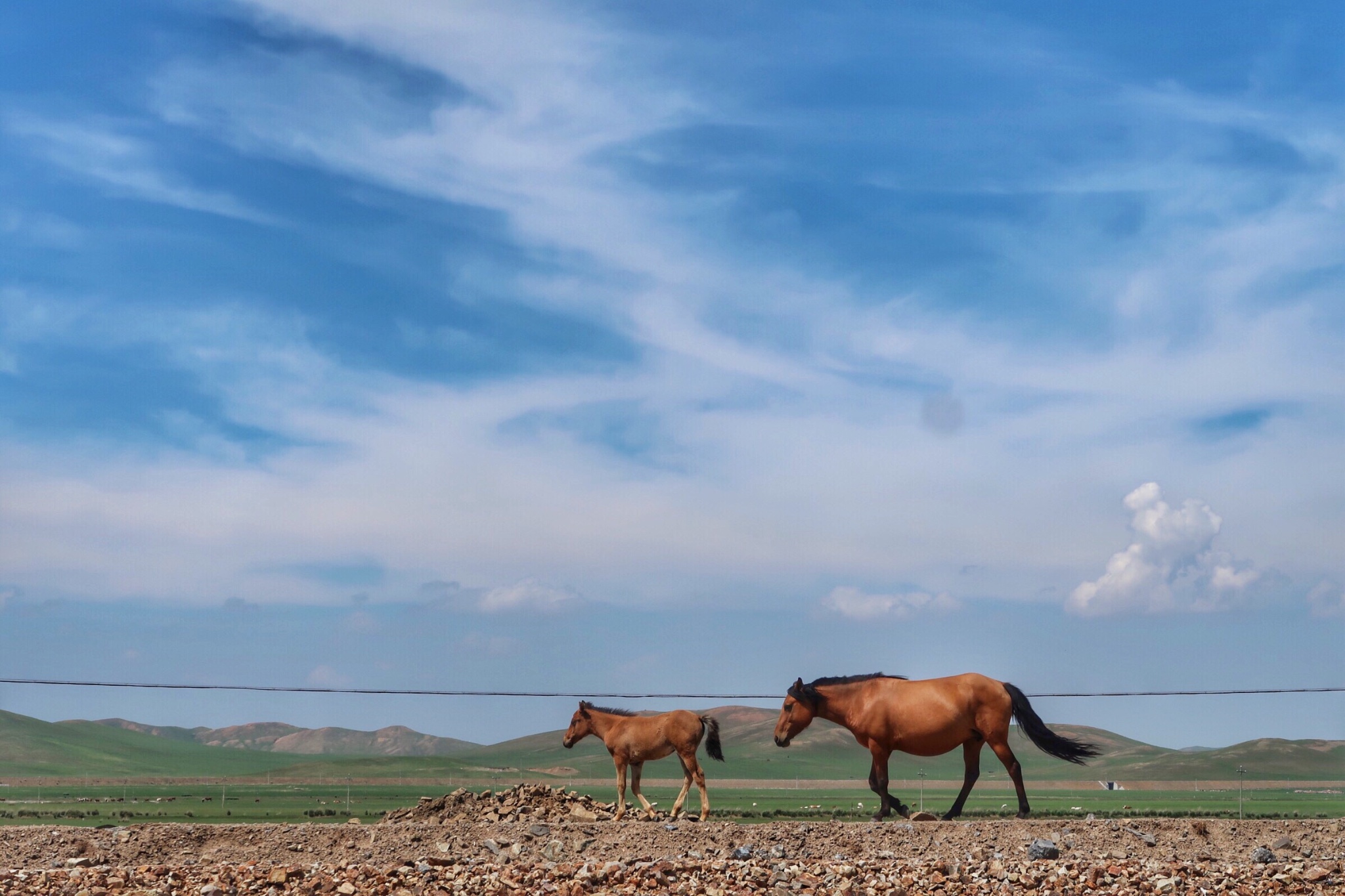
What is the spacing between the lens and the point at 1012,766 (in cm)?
1752

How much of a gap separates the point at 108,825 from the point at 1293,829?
18.2 m

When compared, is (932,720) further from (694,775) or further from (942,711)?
(694,775)

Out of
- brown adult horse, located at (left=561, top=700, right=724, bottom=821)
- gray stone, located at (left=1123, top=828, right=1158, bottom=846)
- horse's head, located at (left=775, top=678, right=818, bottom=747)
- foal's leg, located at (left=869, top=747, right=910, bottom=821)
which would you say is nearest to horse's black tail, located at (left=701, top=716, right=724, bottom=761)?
brown adult horse, located at (left=561, top=700, right=724, bottom=821)

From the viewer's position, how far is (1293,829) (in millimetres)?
16188

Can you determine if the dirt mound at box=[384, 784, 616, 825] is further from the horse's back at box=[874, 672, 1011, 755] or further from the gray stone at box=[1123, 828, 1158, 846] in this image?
the gray stone at box=[1123, 828, 1158, 846]

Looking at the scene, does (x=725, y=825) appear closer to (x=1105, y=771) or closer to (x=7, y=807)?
(x=7, y=807)

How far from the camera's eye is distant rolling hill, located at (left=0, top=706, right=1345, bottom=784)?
80.9ft

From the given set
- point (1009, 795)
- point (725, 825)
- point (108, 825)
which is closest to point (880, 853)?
point (725, 825)

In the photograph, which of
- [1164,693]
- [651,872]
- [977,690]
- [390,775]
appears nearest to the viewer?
[651,872]

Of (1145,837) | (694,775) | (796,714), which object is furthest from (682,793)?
(1145,837)

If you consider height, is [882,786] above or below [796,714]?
below

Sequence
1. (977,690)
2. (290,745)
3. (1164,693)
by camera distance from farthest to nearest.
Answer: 1. (290,745)
2. (1164,693)
3. (977,690)

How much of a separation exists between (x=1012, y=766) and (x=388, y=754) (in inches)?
525

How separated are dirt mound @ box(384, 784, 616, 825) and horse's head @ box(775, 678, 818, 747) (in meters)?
3.08
